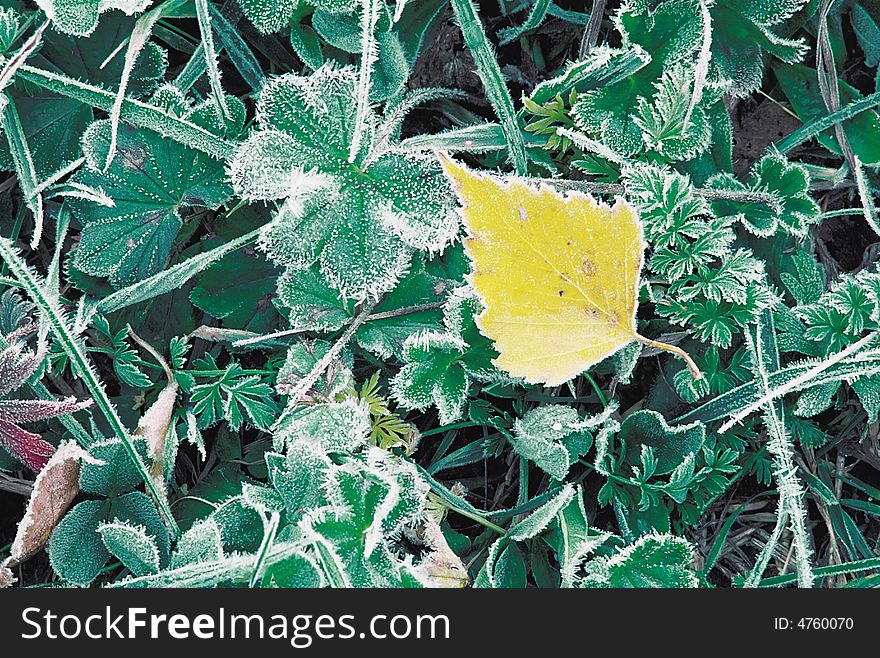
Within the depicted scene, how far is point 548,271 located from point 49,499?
2.98 ft

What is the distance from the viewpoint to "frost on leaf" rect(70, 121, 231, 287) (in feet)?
4.63

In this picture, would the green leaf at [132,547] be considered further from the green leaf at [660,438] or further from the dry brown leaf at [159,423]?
the green leaf at [660,438]

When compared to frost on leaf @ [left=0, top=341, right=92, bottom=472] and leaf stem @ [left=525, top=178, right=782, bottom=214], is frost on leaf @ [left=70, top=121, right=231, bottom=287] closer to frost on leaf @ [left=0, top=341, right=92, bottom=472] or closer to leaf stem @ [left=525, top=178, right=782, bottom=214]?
frost on leaf @ [left=0, top=341, right=92, bottom=472]

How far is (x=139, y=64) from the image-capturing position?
4.74 feet

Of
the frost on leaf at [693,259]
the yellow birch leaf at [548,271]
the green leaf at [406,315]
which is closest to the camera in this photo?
the yellow birch leaf at [548,271]

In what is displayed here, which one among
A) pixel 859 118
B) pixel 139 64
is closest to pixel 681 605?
pixel 859 118

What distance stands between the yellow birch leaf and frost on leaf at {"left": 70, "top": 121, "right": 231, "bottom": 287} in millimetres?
506

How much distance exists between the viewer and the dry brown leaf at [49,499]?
1.36 meters

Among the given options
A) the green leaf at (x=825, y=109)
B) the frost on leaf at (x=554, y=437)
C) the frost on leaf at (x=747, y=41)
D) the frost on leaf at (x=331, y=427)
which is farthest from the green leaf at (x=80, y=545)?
the green leaf at (x=825, y=109)

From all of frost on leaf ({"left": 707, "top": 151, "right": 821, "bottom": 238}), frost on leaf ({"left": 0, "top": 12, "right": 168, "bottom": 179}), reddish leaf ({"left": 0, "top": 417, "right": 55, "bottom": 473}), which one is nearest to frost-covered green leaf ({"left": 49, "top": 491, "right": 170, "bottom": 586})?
reddish leaf ({"left": 0, "top": 417, "right": 55, "bottom": 473})

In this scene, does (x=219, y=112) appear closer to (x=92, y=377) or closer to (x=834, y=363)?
(x=92, y=377)

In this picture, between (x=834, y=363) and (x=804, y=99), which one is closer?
(x=834, y=363)

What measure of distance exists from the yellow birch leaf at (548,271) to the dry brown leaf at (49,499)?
738 millimetres

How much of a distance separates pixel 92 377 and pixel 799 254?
1.22 m
